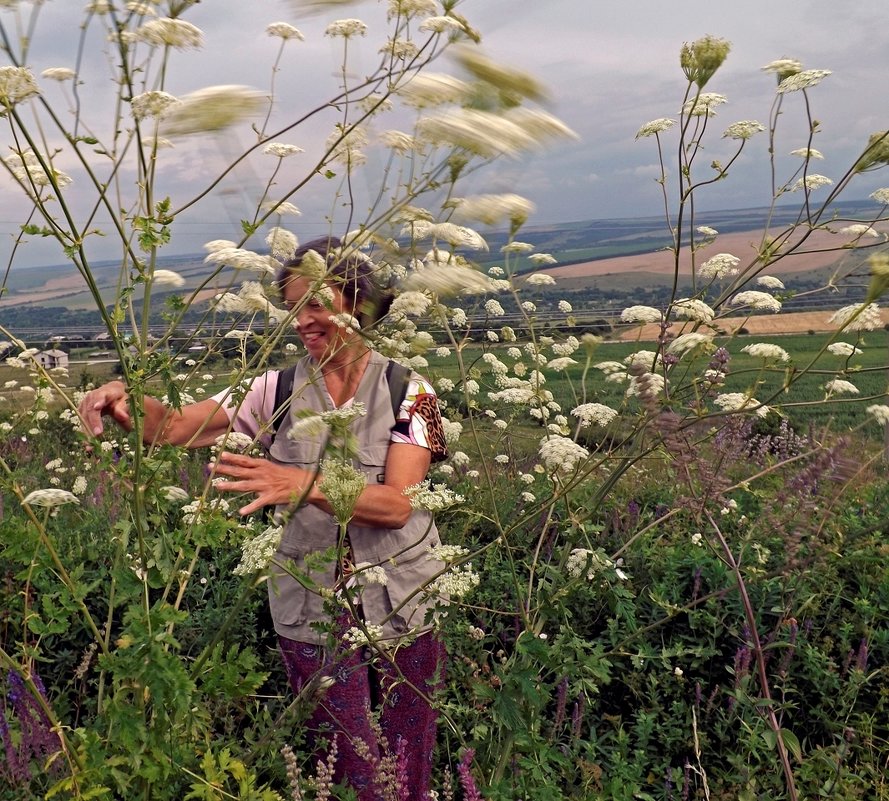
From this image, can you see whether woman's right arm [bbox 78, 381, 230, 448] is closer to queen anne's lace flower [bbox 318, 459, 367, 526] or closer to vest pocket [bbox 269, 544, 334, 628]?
queen anne's lace flower [bbox 318, 459, 367, 526]

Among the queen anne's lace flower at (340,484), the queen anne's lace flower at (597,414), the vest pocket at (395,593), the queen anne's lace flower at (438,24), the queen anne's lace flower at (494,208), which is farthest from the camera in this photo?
the vest pocket at (395,593)

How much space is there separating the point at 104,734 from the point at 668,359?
173 centimetres

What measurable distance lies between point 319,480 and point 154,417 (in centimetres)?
81

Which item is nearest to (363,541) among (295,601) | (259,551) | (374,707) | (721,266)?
(295,601)

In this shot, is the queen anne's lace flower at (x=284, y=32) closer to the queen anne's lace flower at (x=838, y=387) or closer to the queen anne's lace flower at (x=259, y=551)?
the queen anne's lace flower at (x=259, y=551)

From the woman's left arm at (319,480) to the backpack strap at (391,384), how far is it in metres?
0.17

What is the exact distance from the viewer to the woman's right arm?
171cm

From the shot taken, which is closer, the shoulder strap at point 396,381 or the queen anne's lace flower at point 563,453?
the queen anne's lace flower at point 563,453

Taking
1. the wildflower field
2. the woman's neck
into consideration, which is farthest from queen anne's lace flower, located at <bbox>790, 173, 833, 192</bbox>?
the woman's neck

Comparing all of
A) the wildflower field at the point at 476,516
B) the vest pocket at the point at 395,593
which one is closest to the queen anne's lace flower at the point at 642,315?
the wildflower field at the point at 476,516

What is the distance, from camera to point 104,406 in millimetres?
1836

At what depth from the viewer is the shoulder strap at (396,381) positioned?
268 cm

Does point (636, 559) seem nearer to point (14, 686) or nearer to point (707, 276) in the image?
point (707, 276)

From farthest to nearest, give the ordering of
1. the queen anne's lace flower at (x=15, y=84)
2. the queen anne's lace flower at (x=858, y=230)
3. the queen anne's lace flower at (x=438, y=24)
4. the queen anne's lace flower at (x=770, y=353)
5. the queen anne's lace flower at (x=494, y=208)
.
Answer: the queen anne's lace flower at (x=858, y=230) → the queen anne's lace flower at (x=770, y=353) → the queen anne's lace flower at (x=15, y=84) → the queen anne's lace flower at (x=438, y=24) → the queen anne's lace flower at (x=494, y=208)
